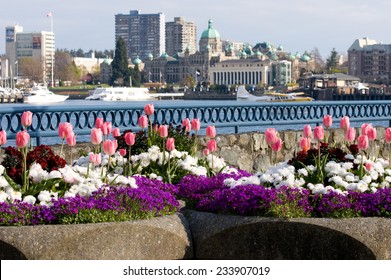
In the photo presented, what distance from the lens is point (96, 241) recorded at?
7.10m

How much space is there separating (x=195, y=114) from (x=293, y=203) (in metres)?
10.7

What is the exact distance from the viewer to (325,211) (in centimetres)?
786

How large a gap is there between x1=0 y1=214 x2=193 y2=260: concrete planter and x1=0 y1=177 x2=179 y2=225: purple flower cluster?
0.90 ft

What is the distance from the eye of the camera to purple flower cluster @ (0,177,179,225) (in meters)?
7.49

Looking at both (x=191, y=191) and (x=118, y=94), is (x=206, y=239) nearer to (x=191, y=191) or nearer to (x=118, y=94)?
(x=191, y=191)

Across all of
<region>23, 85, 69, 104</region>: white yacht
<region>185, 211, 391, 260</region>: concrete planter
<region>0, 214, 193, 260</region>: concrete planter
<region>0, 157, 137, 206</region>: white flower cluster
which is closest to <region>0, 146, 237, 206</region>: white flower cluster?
<region>0, 157, 137, 206</region>: white flower cluster

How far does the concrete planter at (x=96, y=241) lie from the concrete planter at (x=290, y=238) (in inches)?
12.0

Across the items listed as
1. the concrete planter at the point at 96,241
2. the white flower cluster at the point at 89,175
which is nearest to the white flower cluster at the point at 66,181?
the white flower cluster at the point at 89,175

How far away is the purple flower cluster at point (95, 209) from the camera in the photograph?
7.49m

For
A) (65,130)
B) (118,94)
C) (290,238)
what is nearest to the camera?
(290,238)

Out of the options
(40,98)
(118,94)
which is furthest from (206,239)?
(118,94)

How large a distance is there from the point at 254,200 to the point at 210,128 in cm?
305

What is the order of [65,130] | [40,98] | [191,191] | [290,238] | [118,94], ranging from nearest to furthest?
[290,238] < [191,191] < [65,130] < [40,98] < [118,94]

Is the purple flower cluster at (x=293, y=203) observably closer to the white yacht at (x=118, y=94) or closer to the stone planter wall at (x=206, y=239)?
the stone planter wall at (x=206, y=239)
